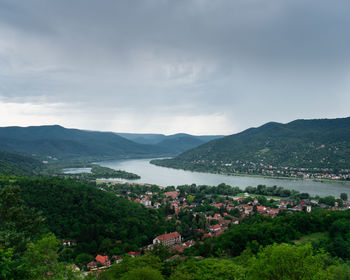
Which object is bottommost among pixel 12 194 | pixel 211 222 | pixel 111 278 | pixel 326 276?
pixel 211 222

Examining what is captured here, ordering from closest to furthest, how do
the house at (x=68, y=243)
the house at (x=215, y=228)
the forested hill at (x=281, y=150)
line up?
the house at (x=68, y=243) < the house at (x=215, y=228) < the forested hill at (x=281, y=150)

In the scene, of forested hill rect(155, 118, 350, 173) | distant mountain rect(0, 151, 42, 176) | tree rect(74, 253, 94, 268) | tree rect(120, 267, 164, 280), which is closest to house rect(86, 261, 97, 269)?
tree rect(74, 253, 94, 268)

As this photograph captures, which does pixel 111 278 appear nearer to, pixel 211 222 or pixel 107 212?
pixel 107 212

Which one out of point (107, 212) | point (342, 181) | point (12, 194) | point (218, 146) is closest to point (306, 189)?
point (342, 181)

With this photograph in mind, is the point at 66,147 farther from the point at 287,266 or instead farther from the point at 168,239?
the point at 287,266

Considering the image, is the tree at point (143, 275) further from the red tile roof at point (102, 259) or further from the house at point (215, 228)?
the house at point (215, 228)

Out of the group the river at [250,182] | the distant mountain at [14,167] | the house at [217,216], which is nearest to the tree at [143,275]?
the house at [217,216]
